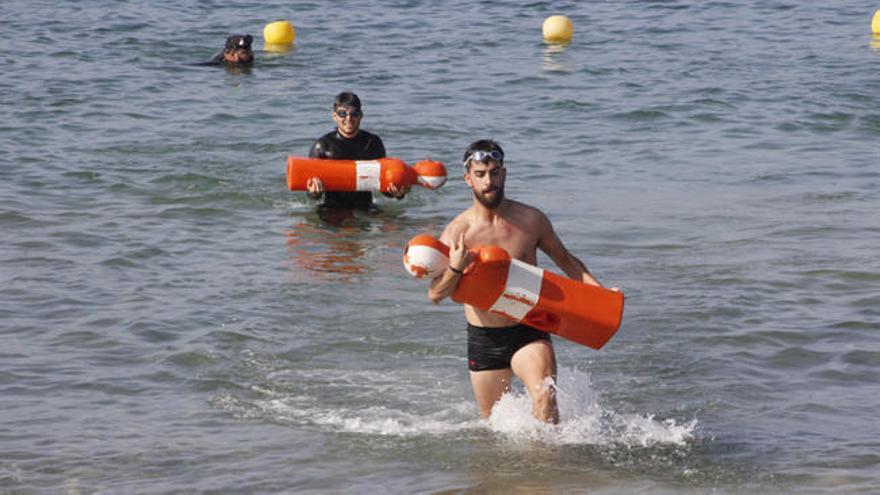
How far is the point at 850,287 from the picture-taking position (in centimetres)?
1069

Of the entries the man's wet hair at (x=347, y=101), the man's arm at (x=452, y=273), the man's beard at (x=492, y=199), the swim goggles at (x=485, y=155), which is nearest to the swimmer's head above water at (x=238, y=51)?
the man's wet hair at (x=347, y=101)

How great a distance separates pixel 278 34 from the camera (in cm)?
2261

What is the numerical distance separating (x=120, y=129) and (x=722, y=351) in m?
9.32

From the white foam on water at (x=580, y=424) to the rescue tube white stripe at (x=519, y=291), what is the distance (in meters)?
0.66

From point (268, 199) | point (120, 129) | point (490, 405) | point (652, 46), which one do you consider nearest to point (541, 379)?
point (490, 405)

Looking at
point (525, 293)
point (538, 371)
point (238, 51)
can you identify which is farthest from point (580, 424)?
point (238, 51)

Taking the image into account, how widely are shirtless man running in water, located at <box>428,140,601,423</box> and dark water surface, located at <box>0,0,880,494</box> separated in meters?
0.29

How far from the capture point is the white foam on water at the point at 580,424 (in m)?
7.55

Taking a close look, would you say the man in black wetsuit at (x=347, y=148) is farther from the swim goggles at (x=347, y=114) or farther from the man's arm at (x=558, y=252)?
the man's arm at (x=558, y=252)

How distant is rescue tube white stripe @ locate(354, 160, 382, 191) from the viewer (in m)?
12.2

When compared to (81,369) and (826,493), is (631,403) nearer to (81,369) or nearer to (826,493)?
(826,493)

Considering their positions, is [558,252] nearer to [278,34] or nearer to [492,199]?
[492,199]

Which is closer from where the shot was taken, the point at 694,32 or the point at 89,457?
the point at 89,457

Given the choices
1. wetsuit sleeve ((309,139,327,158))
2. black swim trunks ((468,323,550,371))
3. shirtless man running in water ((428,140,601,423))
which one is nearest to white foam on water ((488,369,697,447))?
shirtless man running in water ((428,140,601,423))
